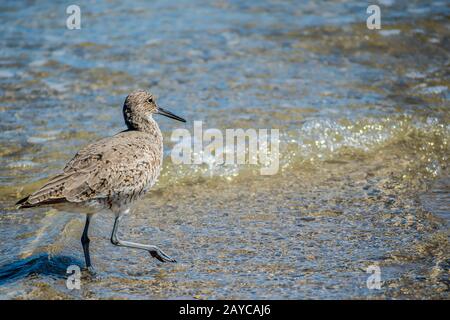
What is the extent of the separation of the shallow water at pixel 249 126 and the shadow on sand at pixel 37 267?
14mm

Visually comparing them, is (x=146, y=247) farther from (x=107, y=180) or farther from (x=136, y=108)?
(x=136, y=108)

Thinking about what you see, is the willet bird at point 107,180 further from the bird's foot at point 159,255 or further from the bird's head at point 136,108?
the bird's head at point 136,108

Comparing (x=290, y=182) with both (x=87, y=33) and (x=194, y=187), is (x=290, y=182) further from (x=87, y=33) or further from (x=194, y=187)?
(x=87, y=33)

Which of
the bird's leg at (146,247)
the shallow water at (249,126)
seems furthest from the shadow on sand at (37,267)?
the bird's leg at (146,247)

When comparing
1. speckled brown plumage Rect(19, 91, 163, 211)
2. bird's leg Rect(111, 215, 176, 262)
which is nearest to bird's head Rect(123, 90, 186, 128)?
speckled brown plumage Rect(19, 91, 163, 211)

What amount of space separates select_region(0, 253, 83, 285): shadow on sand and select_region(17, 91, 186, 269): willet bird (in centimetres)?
22

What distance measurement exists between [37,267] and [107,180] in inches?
34.0

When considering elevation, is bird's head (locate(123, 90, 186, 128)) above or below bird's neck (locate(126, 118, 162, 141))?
above

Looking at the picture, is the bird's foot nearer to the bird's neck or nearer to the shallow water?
the shallow water

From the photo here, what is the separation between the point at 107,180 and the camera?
532 cm

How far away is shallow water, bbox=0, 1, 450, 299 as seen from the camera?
5344mm

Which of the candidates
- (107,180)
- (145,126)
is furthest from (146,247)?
(145,126)

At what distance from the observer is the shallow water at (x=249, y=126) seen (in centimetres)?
534
